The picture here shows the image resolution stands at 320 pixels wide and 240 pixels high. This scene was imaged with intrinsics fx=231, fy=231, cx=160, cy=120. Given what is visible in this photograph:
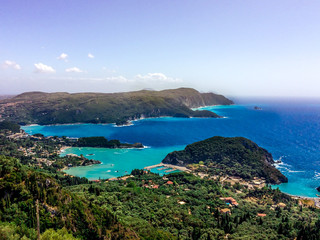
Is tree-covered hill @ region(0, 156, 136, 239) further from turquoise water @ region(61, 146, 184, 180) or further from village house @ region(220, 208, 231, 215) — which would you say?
turquoise water @ region(61, 146, 184, 180)

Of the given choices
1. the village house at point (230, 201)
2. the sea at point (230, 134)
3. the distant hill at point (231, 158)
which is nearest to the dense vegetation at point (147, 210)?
the village house at point (230, 201)

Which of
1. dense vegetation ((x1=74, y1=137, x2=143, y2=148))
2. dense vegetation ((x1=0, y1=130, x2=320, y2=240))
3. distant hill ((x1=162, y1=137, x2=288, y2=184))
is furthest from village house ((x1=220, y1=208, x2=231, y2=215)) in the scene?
dense vegetation ((x1=74, y1=137, x2=143, y2=148))

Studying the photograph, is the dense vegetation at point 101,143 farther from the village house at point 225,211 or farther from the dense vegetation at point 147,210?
the village house at point 225,211

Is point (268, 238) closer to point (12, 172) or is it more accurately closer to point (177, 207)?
point (177, 207)

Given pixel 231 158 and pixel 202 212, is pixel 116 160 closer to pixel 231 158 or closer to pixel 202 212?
pixel 231 158

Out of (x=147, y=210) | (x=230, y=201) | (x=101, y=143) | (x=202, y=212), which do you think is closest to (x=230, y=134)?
(x=101, y=143)
